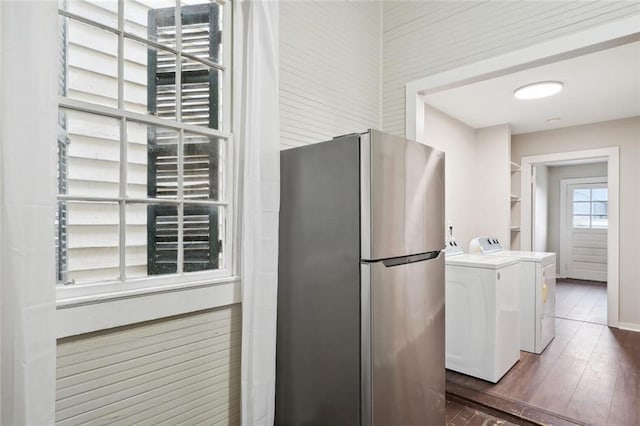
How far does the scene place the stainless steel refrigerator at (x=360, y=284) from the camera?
130cm

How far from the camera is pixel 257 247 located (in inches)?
60.4

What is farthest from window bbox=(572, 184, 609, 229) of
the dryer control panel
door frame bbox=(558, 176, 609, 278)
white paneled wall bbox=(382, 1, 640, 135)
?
white paneled wall bbox=(382, 1, 640, 135)

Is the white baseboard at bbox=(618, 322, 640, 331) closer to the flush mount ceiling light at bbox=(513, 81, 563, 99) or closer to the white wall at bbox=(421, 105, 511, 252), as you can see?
the white wall at bbox=(421, 105, 511, 252)

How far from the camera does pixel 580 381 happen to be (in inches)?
103

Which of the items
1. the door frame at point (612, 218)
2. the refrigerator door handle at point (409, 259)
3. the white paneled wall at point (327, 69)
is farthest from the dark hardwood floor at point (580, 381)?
the white paneled wall at point (327, 69)

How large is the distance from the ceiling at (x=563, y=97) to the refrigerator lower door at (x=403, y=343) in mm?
1853

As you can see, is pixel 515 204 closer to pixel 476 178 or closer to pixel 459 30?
pixel 476 178

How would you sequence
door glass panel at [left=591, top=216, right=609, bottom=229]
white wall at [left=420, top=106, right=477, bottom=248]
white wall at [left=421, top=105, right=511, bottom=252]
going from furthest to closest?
door glass panel at [left=591, top=216, right=609, bottom=229]
white wall at [left=421, top=105, right=511, bottom=252]
white wall at [left=420, top=106, right=477, bottom=248]

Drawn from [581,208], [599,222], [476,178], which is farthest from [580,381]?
[581,208]

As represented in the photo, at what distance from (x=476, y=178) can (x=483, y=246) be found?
5.20ft

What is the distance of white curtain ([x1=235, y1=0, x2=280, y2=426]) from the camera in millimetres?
1513

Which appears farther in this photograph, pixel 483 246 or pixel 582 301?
pixel 582 301

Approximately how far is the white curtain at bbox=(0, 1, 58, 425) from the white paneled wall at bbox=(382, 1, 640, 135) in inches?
77.8

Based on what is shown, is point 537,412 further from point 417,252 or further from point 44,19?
point 44,19
